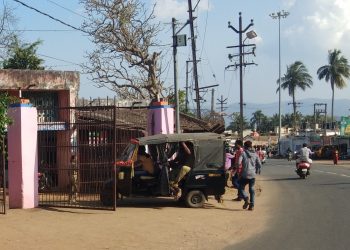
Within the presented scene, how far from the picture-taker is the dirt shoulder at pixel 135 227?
9.35m

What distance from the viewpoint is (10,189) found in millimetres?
13695

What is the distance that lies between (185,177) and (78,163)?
285 centimetres

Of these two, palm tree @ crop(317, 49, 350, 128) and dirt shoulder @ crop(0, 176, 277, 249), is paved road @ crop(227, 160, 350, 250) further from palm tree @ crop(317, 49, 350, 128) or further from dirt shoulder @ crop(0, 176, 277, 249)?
palm tree @ crop(317, 49, 350, 128)

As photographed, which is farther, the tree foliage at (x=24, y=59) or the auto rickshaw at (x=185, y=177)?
the tree foliage at (x=24, y=59)

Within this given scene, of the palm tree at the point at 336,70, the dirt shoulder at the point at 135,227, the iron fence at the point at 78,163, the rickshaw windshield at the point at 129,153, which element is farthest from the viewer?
the palm tree at the point at 336,70

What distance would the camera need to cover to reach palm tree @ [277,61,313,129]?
8556 centimetres

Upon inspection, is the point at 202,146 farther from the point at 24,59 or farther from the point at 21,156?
the point at 24,59

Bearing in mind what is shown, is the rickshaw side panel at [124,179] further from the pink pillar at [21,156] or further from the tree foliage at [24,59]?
the tree foliage at [24,59]

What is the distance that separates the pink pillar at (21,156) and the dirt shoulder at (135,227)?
0.50 m

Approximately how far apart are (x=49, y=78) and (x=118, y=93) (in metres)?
12.8

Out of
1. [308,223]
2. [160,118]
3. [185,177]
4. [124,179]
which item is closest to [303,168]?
[160,118]

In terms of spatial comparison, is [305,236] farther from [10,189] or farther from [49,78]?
[49,78]

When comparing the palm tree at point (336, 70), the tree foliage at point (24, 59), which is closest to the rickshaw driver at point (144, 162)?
the tree foliage at point (24, 59)

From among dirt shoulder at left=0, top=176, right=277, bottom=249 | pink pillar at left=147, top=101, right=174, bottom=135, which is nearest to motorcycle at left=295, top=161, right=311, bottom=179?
pink pillar at left=147, top=101, right=174, bottom=135
